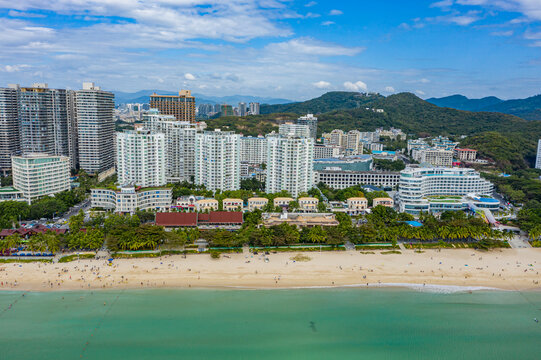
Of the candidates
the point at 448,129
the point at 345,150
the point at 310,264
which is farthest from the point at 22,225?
the point at 448,129

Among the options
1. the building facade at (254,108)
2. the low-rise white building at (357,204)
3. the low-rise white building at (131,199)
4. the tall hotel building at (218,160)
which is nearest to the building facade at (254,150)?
the tall hotel building at (218,160)

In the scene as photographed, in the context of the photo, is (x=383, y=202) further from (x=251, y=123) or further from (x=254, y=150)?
(x=251, y=123)

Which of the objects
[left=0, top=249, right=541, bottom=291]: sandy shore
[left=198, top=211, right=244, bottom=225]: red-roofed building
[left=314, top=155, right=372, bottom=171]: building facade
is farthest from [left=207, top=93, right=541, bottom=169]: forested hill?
[left=198, top=211, right=244, bottom=225]: red-roofed building

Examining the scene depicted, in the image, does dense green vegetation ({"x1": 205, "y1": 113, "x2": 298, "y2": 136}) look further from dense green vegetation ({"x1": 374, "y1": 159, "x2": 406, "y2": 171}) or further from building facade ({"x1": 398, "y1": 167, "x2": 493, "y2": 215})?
building facade ({"x1": 398, "y1": 167, "x2": 493, "y2": 215})

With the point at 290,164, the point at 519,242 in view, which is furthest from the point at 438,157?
the point at 519,242

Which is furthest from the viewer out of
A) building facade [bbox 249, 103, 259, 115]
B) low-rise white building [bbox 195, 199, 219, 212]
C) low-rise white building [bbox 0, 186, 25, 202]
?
building facade [bbox 249, 103, 259, 115]

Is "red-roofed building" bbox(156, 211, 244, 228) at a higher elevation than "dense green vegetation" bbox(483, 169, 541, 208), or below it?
below

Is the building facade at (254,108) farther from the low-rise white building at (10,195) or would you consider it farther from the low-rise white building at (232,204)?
the low-rise white building at (10,195)
